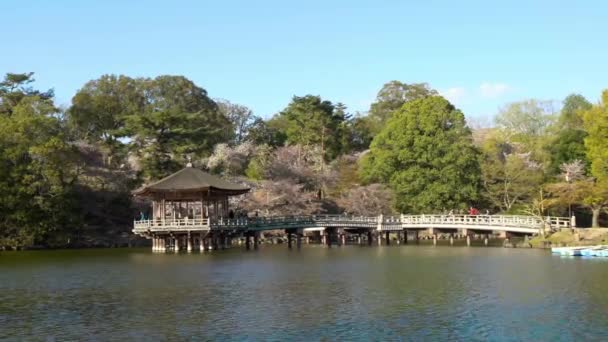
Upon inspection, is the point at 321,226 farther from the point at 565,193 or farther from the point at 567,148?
the point at 567,148

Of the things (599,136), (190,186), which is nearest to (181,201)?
(190,186)

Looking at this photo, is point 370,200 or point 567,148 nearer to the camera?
point 567,148

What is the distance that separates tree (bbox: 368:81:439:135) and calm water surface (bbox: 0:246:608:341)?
4792 cm

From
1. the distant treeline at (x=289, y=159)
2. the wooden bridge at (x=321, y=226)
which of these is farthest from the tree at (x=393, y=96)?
the wooden bridge at (x=321, y=226)

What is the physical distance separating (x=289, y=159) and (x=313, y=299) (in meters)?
43.5

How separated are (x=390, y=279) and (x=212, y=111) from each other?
175ft

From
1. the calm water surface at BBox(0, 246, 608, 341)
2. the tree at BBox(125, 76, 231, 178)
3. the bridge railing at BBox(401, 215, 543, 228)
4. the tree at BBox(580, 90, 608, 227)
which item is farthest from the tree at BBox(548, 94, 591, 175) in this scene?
the tree at BBox(125, 76, 231, 178)

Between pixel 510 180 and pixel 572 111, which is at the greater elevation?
pixel 572 111

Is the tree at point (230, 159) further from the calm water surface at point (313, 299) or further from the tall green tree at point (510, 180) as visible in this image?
the calm water surface at point (313, 299)

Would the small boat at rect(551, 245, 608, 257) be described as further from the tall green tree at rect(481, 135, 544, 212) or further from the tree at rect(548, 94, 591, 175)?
the tall green tree at rect(481, 135, 544, 212)

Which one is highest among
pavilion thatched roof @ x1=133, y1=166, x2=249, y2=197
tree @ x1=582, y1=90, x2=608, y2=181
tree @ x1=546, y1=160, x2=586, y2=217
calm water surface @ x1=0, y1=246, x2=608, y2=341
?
tree @ x1=582, y1=90, x2=608, y2=181

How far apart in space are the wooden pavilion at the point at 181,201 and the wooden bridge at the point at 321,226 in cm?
7

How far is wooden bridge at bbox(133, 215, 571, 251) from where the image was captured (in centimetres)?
4876

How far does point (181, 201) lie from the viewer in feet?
168
